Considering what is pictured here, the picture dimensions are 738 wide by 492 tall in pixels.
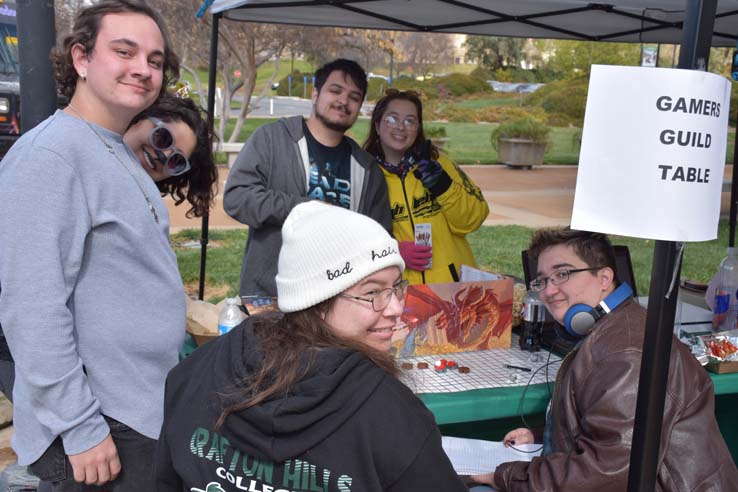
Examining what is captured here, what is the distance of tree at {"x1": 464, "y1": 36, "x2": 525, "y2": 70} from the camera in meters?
39.2

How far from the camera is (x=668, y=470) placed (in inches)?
82.5

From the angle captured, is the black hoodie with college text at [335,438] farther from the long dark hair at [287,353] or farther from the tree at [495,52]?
the tree at [495,52]

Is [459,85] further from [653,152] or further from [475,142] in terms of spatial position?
[653,152]

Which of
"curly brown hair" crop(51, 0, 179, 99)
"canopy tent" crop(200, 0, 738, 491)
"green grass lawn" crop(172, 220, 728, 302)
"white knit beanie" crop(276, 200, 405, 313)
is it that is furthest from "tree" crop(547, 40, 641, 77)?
"white knit beanie" crop(276, 200, 405, 313)

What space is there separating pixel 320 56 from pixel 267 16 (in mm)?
9982

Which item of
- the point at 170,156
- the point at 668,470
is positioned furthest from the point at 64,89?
the point at 668,470

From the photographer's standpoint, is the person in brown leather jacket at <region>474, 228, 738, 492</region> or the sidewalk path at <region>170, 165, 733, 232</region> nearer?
the person in brown leather jacket at <region>474, 228, 738, 492</region>

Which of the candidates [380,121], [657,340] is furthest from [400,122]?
[657,340]

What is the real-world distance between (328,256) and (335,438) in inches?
14.3

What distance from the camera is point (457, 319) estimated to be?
9.46 ft

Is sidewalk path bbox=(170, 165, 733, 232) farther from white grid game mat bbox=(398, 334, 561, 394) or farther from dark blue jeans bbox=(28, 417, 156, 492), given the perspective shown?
dark blue jeans bbox=(28, 417, 156, 492)

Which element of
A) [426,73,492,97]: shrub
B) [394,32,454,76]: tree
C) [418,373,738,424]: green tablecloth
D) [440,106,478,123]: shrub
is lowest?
[418,373,738,424]: green tablecloth

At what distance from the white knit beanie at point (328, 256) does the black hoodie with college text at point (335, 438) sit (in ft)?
0.55

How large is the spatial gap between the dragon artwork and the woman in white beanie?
120 cm
